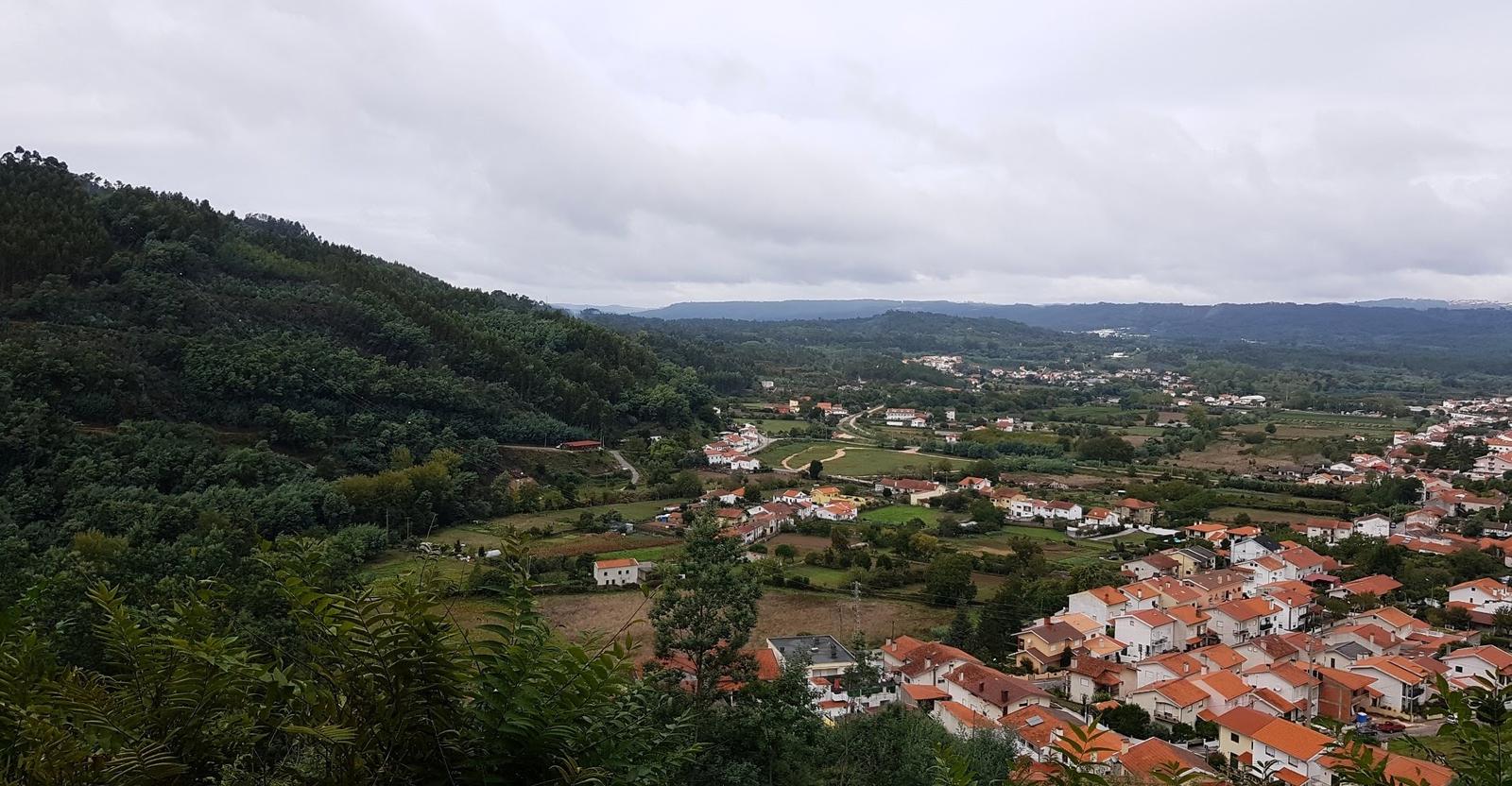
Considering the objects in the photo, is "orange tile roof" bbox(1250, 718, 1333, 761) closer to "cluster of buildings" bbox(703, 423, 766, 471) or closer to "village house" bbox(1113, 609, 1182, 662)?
"village house" bbox(1113, 609, 1182, 662)

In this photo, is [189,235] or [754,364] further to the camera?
[754,364]

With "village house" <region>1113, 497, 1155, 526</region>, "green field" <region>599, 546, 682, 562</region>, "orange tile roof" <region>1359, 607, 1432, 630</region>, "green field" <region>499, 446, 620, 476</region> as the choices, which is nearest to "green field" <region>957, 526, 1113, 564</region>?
"village house" <region>1113, 497, 1155, 526</region>

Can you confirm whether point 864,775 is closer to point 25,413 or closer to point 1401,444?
point 25,413

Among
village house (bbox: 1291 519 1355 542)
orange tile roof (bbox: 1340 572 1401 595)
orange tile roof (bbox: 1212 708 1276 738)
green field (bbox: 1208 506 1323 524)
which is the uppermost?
orange tile roof (bbox: 1212 708 1276 738)

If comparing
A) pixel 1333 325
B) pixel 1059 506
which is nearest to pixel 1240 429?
pixel 1059 506

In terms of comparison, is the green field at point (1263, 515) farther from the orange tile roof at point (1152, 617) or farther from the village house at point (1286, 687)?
the village house at point (1286, 687)

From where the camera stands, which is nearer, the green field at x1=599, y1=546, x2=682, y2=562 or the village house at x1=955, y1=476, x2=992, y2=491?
the green field at x1=599, y1=546, x2=682, y2=562
